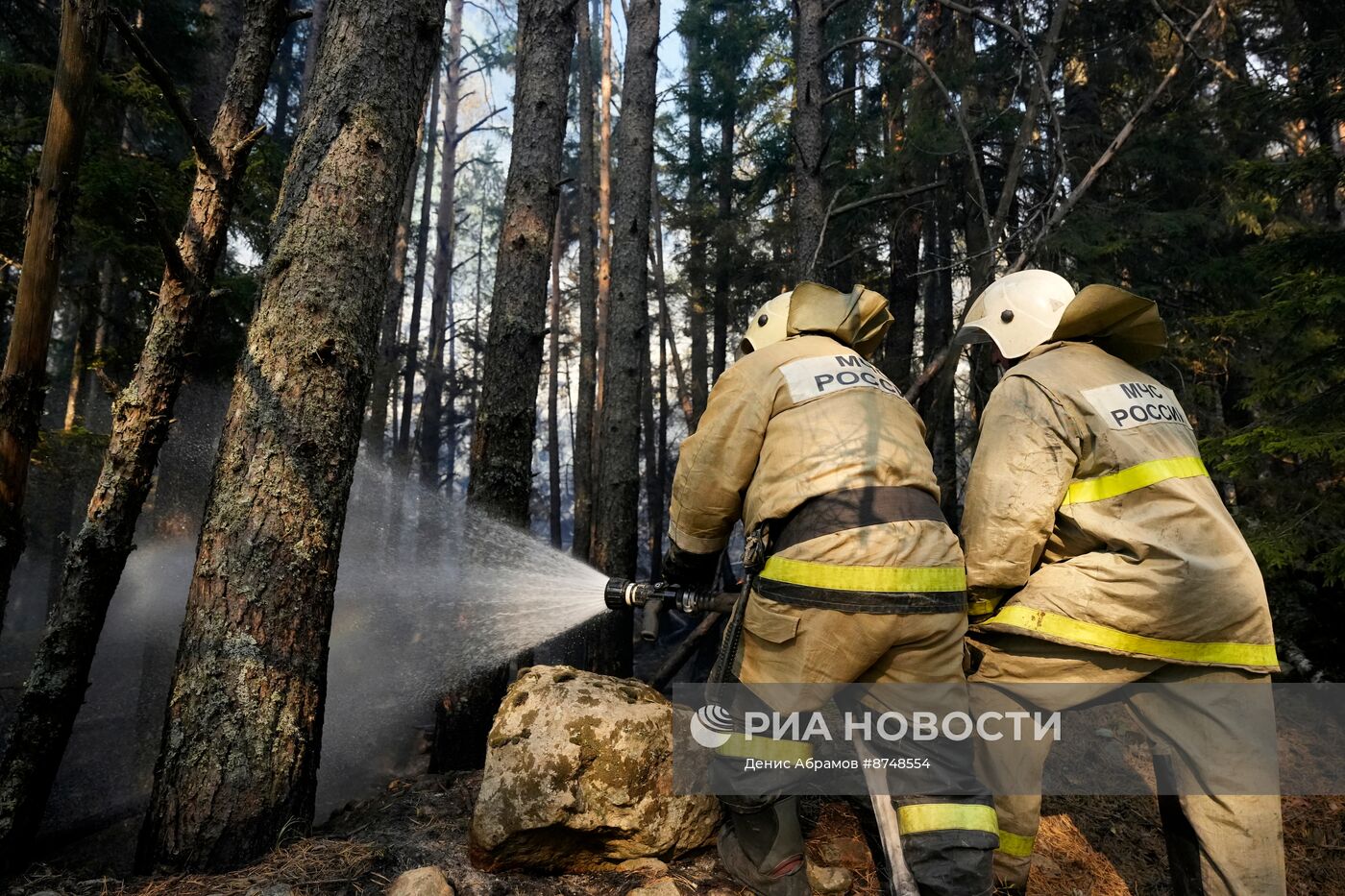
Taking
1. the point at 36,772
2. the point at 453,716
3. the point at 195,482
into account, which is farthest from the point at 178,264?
the point at 195,482

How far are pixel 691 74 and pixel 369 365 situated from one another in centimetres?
1838

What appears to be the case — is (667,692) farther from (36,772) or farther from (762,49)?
(762,49)

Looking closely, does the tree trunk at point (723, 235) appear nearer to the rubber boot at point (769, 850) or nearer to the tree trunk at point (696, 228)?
the tree trunk at point (696, 228)

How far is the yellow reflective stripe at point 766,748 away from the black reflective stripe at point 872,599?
0.57 meters

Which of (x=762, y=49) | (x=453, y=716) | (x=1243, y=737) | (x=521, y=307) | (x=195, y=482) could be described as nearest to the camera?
(x=1243, y=737)

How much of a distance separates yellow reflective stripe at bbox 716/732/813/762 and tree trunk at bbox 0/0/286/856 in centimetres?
276

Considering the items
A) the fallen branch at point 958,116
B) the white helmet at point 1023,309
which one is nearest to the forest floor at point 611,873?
the white helmet at point 1023,309

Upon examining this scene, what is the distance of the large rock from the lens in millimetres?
2805

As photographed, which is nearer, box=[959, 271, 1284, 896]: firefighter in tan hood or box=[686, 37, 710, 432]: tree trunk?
box=[959, 271, 1284, 896]: firefighter in tan hood

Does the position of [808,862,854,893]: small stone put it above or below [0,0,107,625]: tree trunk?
below

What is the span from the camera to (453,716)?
16.3 ft

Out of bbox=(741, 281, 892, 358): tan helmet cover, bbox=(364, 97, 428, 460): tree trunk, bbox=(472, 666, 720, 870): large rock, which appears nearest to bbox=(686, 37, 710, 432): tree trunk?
bbox=(364, 97, 428, 460): tree trunk

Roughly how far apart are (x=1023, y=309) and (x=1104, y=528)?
1180 millimetres

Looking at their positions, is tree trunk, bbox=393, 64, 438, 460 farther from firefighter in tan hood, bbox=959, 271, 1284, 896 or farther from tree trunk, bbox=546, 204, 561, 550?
firefighter in tan hood, bbox=959, 271, 1284, 896
